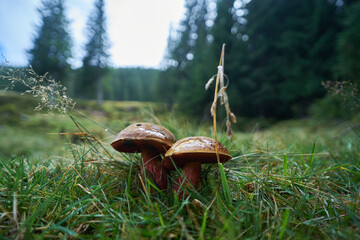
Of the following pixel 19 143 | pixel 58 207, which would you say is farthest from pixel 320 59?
Result: pixel 19 143


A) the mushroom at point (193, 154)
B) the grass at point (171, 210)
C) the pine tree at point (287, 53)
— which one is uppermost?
the pine tree at point (287, 53)

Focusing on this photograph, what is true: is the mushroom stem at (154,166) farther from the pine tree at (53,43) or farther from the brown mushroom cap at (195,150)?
the pine tree at (53,43)

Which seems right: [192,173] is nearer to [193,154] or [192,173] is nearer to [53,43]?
[193,154]

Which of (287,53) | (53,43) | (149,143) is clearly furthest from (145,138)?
(53,43)

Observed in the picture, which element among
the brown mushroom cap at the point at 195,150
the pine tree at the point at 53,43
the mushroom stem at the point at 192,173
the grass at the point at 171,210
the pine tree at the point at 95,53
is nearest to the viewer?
the grass at the point at 171,210

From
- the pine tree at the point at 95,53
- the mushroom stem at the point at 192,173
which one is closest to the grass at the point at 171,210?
the mushroom stem at the point at 192,173

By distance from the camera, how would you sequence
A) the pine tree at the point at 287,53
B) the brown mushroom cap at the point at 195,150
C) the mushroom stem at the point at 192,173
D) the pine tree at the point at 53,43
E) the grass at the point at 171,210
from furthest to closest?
1. the pine tree at the point at 53,43
2. the pine tree at the point at 287,53
3. the mushroom stem at the point at 192,173
4. the brown mushroom cap at the point at 195,150
5. the grass at the point at 171,210
